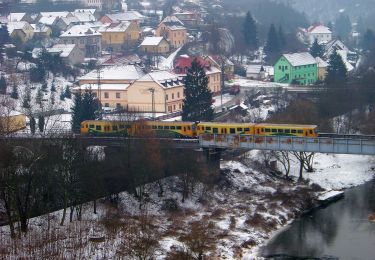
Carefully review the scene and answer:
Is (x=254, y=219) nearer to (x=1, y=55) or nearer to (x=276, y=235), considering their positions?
(x=276, y=235)

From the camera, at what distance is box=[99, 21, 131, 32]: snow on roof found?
Answer: 306 feet

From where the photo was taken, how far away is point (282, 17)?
5069 inches

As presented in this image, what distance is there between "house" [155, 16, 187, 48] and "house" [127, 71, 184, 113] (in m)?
29.4

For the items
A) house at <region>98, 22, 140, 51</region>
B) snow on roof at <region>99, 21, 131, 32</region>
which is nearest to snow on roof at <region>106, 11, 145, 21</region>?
snow on roof at <region>99, 21, 131, 32</region>

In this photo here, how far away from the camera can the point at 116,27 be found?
94188 millimetres

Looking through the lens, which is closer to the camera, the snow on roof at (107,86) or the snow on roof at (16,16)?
the snow on roof at (107,86)

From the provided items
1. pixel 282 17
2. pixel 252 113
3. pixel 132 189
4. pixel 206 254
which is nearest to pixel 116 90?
pixel 252 113

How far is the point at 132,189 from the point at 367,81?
36070 millimetres

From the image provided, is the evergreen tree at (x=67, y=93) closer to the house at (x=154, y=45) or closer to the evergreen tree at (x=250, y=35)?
the house at (x=154, y=45)

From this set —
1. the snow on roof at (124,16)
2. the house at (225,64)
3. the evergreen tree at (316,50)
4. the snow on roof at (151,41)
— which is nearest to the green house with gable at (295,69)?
the house at (225,64)

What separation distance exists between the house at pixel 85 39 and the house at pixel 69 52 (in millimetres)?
5532

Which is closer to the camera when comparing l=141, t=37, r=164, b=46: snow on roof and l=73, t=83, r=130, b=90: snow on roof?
l=73, t=83, r=130, b=90: snow on roof

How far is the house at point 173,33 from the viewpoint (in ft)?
308

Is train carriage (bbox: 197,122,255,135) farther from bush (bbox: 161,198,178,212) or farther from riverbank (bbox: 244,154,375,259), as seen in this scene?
bush (bbox: 161,198,178,212)
